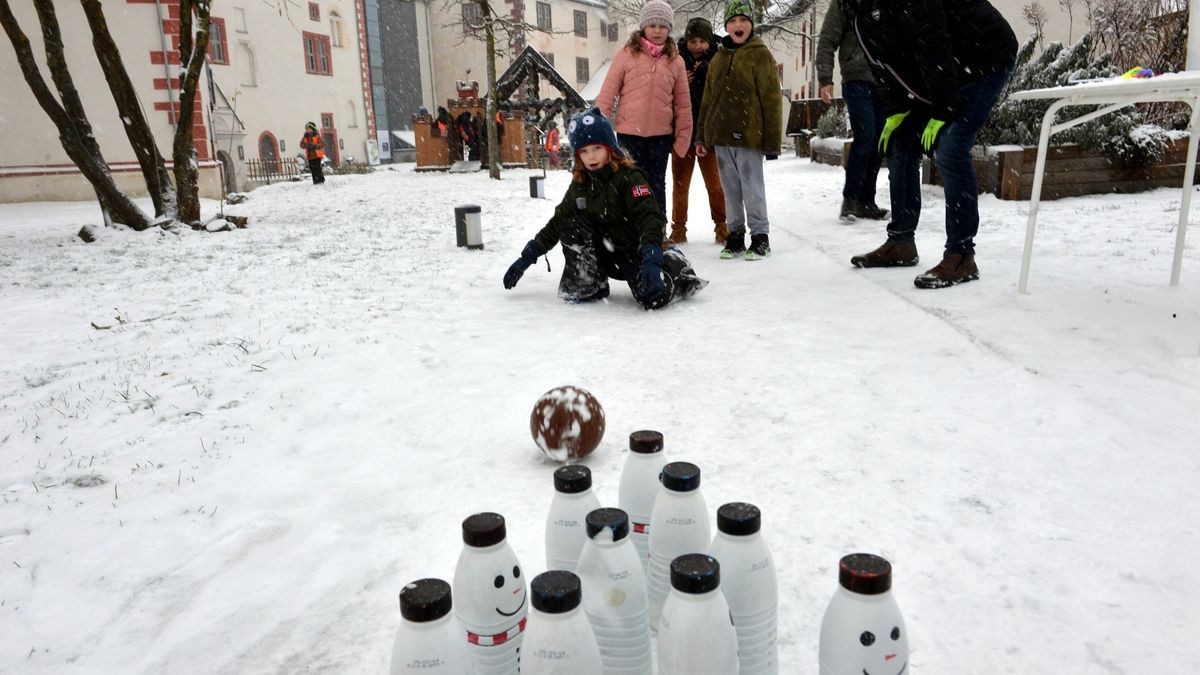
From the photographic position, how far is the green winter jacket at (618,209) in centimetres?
518

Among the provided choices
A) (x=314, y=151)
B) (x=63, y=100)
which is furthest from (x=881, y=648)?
(x=314, y=151)

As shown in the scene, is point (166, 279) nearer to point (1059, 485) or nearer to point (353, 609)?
point (353, 609)

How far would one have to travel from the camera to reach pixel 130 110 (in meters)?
10.5

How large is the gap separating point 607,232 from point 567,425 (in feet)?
9.22

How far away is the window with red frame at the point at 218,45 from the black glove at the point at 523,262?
1137 inches

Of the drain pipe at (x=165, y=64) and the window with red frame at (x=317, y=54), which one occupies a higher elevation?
the window with red frame at (x=317, y=54)

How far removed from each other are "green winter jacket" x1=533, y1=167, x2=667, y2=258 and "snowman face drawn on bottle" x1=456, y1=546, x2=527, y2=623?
147 inches

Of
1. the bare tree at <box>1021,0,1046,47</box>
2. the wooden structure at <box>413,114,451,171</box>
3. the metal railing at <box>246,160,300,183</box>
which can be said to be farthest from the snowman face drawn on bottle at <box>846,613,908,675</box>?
the metal railing at <box>246,160,300,183</box>

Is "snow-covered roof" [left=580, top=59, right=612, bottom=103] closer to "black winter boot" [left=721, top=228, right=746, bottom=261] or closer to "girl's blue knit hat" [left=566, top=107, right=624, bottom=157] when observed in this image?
"black winter boot" [left=721, top=228, right=746, bottom=261]

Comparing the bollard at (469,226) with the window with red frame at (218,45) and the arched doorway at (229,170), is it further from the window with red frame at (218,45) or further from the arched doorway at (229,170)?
the window with red frame at (218,45)

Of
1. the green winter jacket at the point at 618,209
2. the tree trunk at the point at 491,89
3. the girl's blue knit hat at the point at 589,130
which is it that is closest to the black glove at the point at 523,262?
the green winter jacket at the point at 618,209

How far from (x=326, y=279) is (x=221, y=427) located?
360 cm

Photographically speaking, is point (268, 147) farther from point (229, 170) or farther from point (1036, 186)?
point (1036, 186)

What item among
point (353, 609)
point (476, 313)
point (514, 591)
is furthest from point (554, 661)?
point (476, 313)
